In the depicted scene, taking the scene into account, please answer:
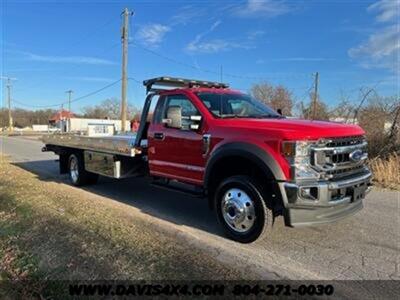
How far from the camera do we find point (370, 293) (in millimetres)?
4137

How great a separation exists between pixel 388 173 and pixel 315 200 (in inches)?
245

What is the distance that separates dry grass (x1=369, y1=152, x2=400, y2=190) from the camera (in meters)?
10.0

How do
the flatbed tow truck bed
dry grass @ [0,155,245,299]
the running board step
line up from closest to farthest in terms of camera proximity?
dry grass @ [0,155,245,299] → the running board step → the flatbed tow truck bed

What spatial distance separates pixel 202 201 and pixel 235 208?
9.10 ft

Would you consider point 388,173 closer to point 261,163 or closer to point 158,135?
point 158,135

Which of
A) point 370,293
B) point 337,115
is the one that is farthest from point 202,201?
point 337,115

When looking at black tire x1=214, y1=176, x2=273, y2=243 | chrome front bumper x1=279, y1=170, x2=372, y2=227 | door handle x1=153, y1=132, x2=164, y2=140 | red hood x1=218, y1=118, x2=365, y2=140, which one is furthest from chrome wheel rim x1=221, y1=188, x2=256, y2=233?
door handle x1=153, y1=132, x2=164, y2=140

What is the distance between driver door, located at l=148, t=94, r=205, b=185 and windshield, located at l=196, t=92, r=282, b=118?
27 cm

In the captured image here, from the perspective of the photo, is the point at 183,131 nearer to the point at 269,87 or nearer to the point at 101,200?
the point at 101,200

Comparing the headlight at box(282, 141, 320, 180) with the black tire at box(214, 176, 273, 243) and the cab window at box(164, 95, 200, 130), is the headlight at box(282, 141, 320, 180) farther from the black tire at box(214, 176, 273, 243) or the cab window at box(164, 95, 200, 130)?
the cab window at box(164, 95, 200, 130)

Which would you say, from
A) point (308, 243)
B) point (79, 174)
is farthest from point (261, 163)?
point (79, 174)

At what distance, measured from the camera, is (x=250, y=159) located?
213 inches

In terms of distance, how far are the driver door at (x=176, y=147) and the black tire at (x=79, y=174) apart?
11.0 feet

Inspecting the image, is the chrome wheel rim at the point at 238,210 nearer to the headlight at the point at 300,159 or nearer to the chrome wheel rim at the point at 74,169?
the headlight at the point at 300,159
